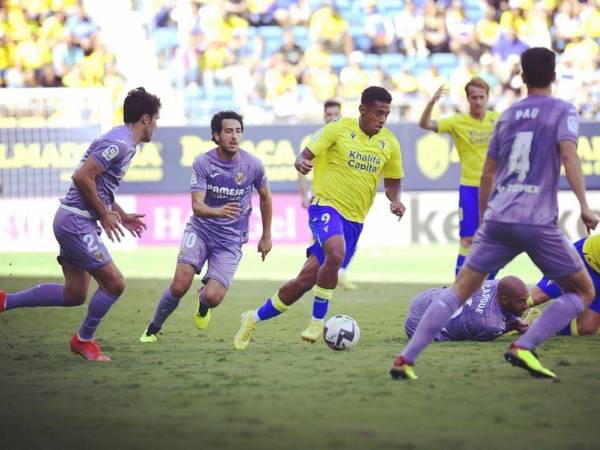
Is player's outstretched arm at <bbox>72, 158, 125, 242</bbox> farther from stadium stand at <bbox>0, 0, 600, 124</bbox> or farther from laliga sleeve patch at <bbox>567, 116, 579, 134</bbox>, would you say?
stadium stand at <bbox>0, 0, 600, 124</bbox>

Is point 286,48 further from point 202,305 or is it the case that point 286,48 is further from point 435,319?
point 435,319

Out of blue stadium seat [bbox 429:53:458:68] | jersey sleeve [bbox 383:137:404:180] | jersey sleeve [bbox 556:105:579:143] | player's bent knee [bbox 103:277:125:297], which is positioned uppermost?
blue stadium seat [bbox 429:53:458:68]

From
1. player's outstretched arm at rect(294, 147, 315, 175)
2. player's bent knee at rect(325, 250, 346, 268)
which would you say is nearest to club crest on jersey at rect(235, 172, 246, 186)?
player's outstretched arm at rect(294, 147, 315, 175)

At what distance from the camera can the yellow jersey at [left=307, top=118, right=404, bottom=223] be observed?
10.3 metres

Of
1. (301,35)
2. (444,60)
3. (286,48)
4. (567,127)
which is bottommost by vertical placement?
(567,127)

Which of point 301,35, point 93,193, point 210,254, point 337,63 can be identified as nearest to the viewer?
point 93,193

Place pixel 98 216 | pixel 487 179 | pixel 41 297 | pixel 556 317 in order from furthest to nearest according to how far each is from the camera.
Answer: pixel 41 297, pixel 98 216, pixel 487 179, pixel 556 317

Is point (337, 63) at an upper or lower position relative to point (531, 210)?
upper

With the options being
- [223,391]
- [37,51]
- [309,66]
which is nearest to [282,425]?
[223,391]

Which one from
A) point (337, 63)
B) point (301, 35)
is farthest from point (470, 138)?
point (301, 35)

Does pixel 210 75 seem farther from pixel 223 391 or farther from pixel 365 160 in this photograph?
pixel 223 391

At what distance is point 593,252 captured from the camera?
1038cm

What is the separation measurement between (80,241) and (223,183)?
1.60 m

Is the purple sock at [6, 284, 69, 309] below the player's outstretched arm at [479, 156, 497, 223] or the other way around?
below
